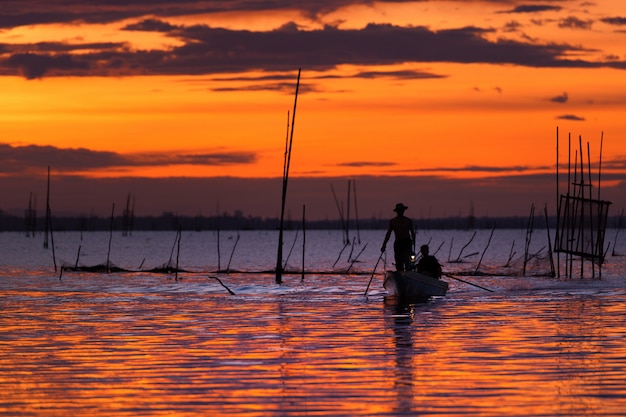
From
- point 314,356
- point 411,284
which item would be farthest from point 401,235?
point 314,356

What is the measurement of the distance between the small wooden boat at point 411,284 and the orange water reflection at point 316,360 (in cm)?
174

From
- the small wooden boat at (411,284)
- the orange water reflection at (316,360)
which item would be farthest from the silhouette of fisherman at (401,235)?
the orange water reflection at (316,360)

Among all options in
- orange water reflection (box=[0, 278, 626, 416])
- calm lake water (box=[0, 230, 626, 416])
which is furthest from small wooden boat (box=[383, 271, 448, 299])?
orange water reflection (box=[0, 278, 626, 416])

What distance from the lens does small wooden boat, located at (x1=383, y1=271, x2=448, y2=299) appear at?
1096 inches

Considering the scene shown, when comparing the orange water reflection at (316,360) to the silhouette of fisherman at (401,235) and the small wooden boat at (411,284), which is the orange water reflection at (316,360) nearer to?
the small wooden boat at (411,284)

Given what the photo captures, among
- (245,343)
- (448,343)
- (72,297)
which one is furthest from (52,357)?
(72,297)

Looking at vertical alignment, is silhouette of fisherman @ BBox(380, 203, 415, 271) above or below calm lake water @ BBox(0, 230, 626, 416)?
above

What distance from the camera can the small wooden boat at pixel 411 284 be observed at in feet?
91.4

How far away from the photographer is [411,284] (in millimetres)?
28016

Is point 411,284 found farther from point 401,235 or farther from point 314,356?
point 314,356

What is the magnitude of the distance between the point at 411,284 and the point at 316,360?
13148 millimetres

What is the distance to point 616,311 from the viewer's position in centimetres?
2417

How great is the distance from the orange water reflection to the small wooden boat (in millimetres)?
1742

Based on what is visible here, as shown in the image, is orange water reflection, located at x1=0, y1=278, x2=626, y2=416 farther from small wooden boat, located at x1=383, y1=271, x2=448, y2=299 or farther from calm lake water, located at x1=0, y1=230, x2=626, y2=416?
small wooden boat, located at x1=383, y1=271, x2=448, y2=299
